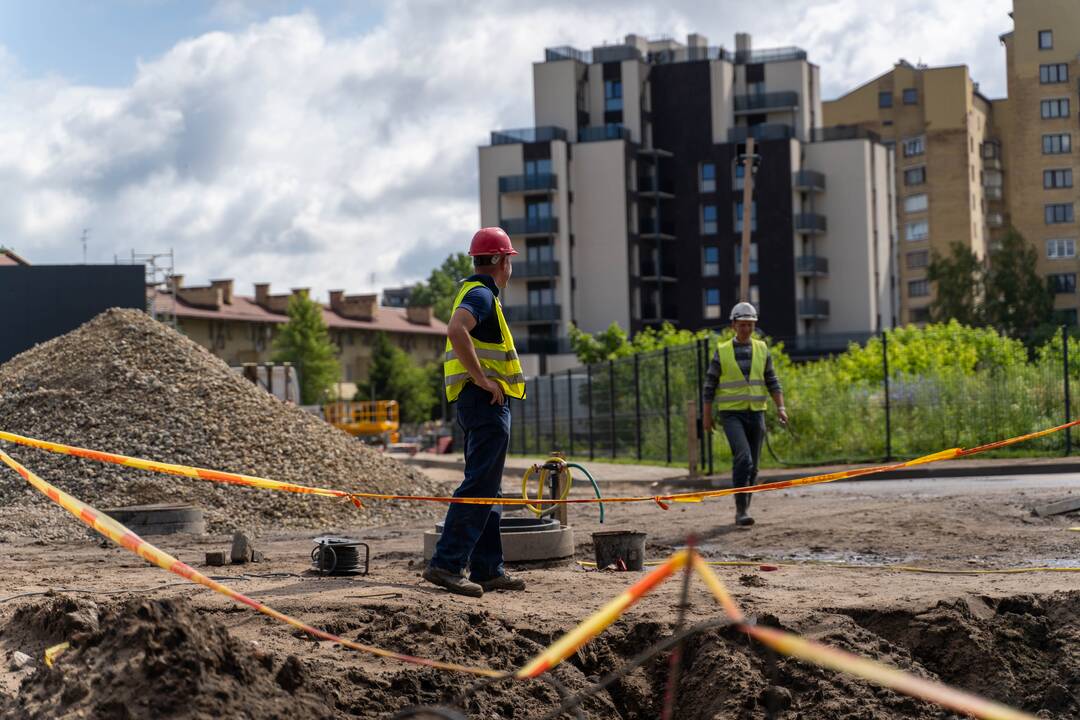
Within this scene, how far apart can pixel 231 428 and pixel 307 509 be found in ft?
8.17

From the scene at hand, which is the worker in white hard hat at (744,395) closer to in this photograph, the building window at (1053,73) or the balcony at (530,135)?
the balcony at (530,135)

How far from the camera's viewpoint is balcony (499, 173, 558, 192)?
76.4 meters

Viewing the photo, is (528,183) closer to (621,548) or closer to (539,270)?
(539,270)

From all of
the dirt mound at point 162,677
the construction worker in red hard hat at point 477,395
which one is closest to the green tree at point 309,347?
the construction worker in red hard hat at point 477,395

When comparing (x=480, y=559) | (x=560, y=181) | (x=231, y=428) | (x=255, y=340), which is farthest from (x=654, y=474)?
(x=255, y=340)

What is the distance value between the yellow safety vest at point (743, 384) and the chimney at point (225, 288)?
3301 inches

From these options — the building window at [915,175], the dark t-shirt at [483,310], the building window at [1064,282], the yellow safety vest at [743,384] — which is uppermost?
the building window at [915,175]

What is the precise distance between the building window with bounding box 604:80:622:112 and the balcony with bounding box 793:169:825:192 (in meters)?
11.8

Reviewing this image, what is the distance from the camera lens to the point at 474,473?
7395mm

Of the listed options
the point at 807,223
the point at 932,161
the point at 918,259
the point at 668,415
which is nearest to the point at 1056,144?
the point at 932,161

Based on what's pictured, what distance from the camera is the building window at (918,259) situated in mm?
94438

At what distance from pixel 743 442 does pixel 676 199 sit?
230 feet

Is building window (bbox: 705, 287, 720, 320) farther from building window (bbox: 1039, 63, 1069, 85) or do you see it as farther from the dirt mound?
the dirt mound

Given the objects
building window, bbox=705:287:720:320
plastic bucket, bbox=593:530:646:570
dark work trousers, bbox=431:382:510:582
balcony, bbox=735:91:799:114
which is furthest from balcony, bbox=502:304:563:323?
dark work trousers, bbox=431:382:510:582
